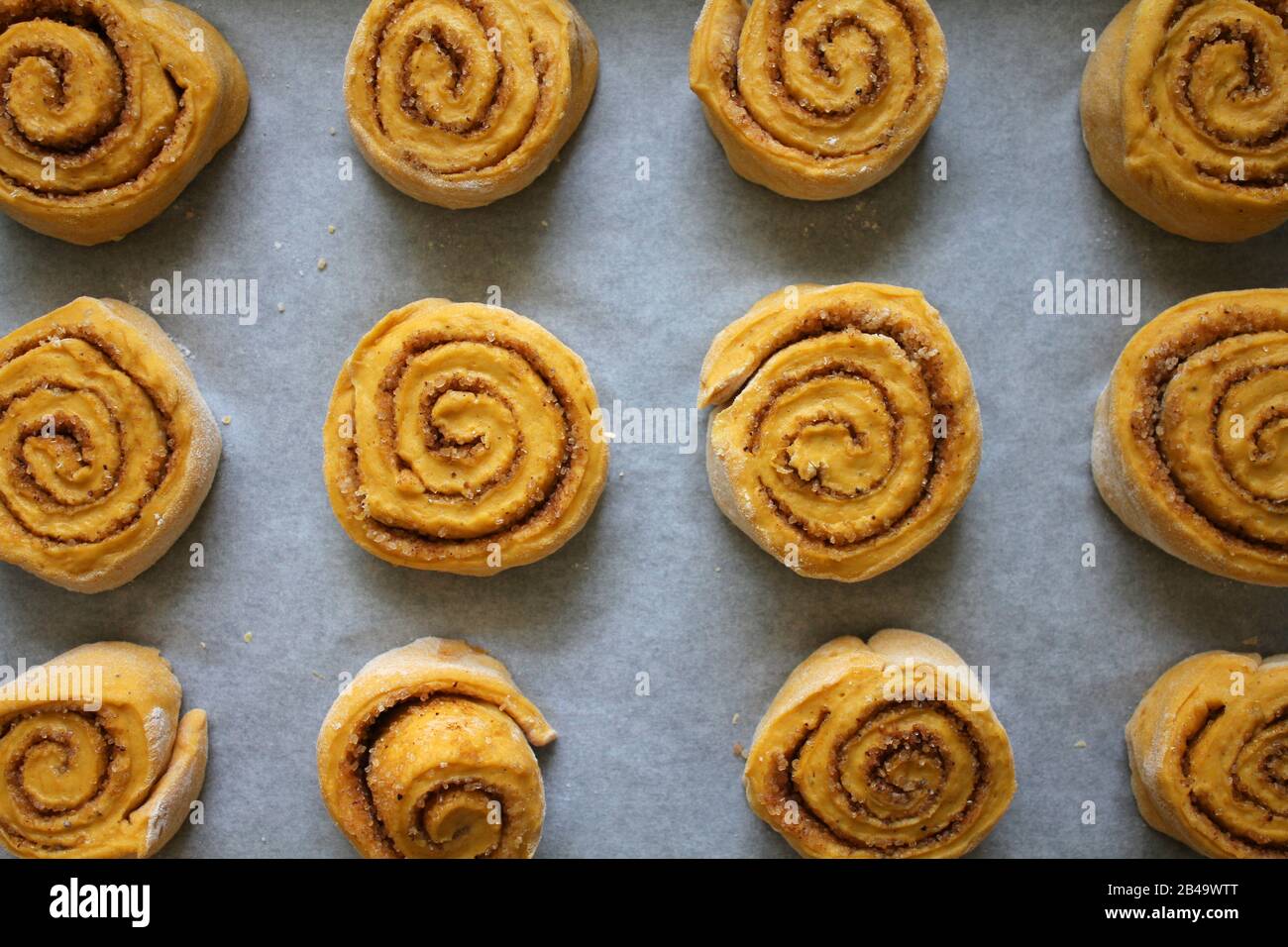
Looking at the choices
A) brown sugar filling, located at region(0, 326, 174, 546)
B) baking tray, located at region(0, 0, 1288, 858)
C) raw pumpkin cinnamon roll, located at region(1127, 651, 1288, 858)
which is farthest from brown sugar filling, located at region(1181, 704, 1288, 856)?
brown sugar filling, located at region(0, 326, 174, 546)

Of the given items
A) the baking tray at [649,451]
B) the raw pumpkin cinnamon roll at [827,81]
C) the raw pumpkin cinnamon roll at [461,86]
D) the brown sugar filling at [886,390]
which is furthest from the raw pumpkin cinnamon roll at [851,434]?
the raw pumpkin cinnamon roll at [461,86]

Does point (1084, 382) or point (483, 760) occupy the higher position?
point (1084, 382)

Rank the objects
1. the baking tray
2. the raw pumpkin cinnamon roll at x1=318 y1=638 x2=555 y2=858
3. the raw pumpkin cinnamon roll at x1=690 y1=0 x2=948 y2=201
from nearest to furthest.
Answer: the raw pumpkin cinnamon roll at x1=318 y1=638 x2=555 y2=858 → the raw pumpkin cinnamon roll at x1=690 y1=0 x2=948 y2=201 → the baking tray

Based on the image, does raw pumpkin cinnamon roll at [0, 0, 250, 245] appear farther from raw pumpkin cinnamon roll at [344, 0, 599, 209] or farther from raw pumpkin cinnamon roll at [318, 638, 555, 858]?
raw pumpkin cinnamon roll at [318, 638, 555, 858]

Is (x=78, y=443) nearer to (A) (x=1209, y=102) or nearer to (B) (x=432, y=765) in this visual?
(B) (x=432, y=765)
